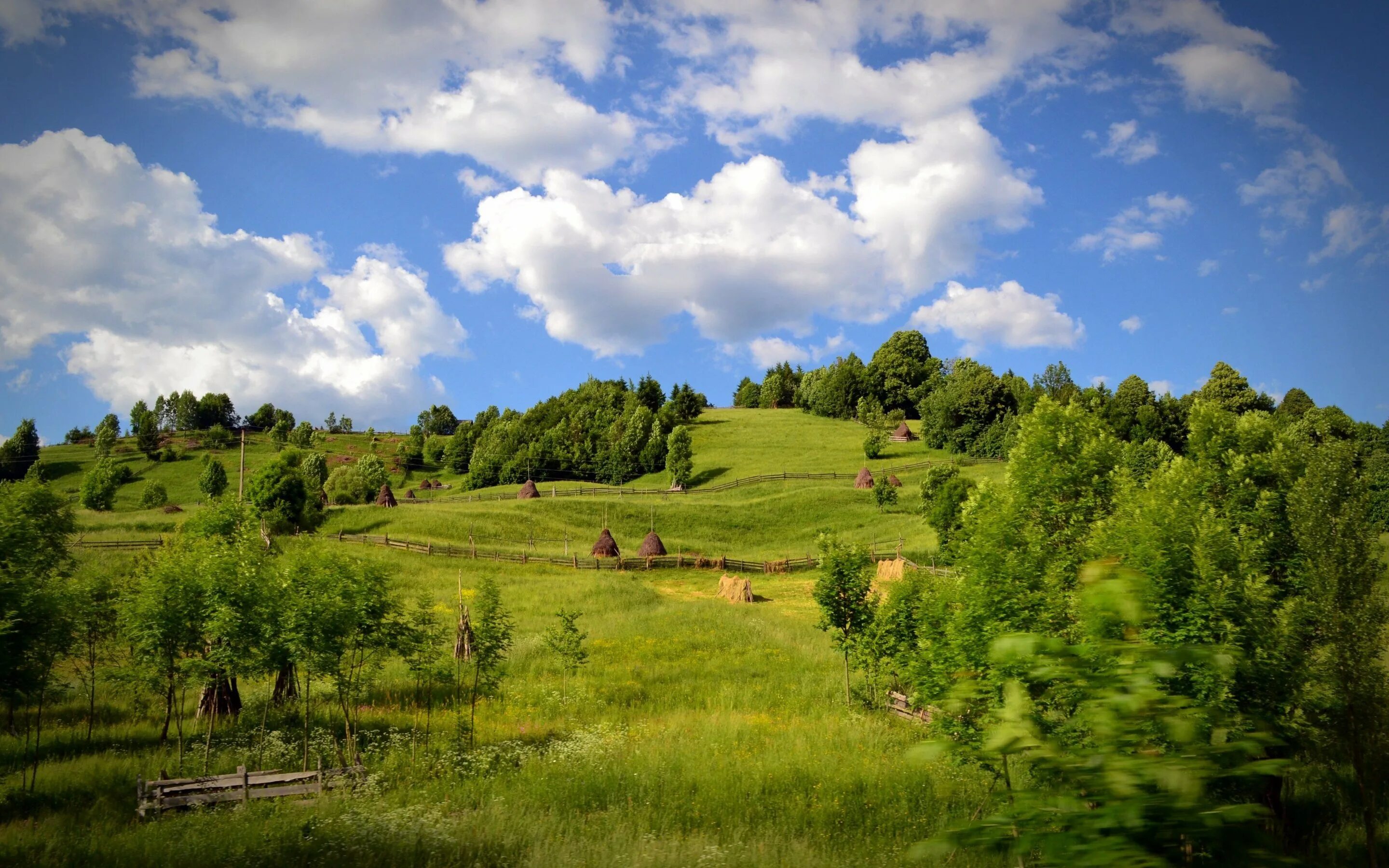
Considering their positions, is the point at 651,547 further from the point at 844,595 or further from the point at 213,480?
the point at 213,480

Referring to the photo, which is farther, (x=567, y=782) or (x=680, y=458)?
(x=680, y=458)

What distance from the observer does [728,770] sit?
626 inches

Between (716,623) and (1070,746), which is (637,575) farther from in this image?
(1070,746)

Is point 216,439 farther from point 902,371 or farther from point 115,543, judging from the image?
point 902,371

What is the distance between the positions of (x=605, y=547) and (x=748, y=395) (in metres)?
89.8

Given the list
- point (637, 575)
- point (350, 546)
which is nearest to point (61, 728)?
point (350, 546)

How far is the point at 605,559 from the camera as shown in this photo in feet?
174

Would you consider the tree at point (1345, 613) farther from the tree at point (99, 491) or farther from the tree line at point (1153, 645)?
the tree at point (99, 491)

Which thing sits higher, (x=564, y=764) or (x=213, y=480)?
(x=213, y=480)

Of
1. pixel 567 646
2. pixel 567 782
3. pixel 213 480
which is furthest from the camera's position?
pixel 213 480

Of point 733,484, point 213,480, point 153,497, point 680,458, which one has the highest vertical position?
point 680,458

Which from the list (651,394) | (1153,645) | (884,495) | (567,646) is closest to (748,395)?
(651,394)

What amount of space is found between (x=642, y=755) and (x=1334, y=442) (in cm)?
1939

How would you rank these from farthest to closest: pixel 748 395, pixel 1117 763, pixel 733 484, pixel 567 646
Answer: pixel 748 395 < pixel 733 484 < pixel 567 646 < pixel 1117 763
